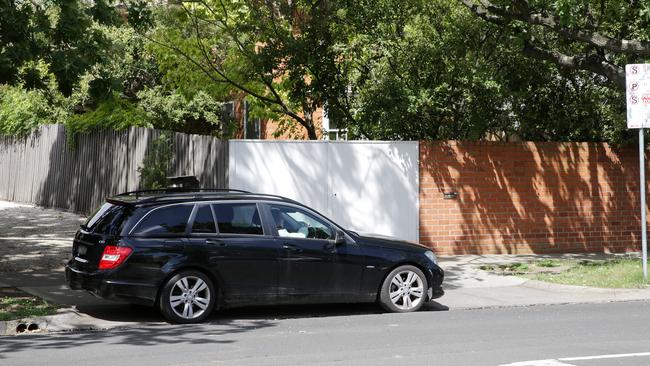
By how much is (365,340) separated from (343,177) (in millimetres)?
7643

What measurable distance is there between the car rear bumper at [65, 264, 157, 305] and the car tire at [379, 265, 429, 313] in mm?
3012

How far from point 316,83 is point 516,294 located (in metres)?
6.74

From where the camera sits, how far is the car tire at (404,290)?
1164 cm

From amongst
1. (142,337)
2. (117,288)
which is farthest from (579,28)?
(142,337)

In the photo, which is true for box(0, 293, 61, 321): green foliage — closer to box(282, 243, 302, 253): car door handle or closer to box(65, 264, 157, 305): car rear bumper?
box(65, 264, 157, 305): car rear bumper

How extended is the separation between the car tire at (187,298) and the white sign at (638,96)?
7241mm

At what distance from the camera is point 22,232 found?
62.5 ft

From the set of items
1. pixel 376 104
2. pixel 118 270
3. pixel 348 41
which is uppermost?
pixel 348 41

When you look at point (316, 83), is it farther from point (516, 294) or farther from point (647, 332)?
point (647, 332)

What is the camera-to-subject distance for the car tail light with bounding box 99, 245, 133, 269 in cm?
1034

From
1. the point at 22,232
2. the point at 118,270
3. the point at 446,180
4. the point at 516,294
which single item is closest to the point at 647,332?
the point at 516,294

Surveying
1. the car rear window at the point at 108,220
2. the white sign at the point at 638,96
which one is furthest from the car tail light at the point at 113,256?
the white sign at the point at 638,96

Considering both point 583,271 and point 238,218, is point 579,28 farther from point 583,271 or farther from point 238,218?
point 238,218

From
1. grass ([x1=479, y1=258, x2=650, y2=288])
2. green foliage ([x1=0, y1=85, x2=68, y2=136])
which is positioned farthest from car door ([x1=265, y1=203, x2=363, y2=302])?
green foliage ([x1=0, y1=85, x2=68, y2=136])
